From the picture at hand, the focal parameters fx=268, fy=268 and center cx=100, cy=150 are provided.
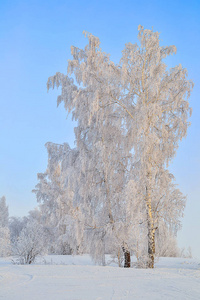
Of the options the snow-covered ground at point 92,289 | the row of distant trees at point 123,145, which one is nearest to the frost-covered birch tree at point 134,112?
the row of distant trees at point 123,145

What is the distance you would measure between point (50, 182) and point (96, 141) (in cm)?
1010

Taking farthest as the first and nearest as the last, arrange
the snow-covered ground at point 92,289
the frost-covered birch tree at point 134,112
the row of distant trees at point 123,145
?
the frost-covered birch tree at point 134,112 < the row of distant trees at point 123,145 < the snow-covered ground at point 92,289

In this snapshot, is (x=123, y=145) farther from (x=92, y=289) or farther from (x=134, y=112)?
(x=92, y=289)

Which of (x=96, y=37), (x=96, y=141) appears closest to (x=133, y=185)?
(x=96, y=141)

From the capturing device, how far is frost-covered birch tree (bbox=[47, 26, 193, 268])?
8.92 m

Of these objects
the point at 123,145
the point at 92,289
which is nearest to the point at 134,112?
the point at 123,145

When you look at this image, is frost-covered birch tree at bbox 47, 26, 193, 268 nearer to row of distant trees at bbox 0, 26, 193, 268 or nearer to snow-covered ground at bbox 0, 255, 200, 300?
row of distant trees at bbox 0, 26, 193, 268

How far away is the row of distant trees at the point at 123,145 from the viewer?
881 cm

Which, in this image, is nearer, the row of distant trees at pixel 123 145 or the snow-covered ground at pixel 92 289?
the snow-covered ground at pixel 92 289

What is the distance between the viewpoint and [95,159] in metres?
9.84

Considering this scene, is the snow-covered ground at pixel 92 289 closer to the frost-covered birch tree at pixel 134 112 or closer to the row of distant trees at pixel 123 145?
the row of distant trees at pixel 123 145

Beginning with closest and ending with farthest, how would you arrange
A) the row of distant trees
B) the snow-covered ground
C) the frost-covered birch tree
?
the snow-covered ground < the row of distant trees < the frost-covered birch tree

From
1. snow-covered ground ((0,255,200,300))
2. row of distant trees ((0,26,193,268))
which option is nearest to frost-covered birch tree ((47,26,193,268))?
row of distant trees ((0,26,193,268))

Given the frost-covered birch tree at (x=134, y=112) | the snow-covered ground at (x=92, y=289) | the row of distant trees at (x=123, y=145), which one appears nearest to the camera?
the snow-covered ground at (x=92, y=289)
